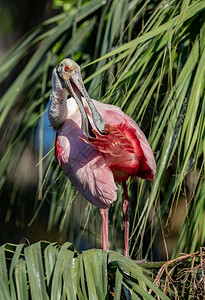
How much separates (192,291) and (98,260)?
364 mm

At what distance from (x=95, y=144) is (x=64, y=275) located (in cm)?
70

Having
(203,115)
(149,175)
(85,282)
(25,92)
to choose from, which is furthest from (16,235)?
(85,282)

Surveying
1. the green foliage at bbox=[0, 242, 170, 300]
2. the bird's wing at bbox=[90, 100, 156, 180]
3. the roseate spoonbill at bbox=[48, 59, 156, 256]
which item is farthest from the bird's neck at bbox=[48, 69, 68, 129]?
the green foliage at bbox=[0, 242, 170, 300]

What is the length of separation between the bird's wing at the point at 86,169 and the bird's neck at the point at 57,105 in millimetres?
97

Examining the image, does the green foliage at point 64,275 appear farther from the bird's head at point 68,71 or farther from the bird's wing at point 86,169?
the bird's head at point 68,71

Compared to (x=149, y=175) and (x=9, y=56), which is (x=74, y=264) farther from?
(x=9, y=56)

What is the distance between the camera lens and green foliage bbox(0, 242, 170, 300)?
4.10 feet

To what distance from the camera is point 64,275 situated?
4.21ft

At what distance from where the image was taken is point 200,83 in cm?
184

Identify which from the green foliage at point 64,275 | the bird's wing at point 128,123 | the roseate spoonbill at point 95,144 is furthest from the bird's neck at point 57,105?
the green foliage at point 64,275

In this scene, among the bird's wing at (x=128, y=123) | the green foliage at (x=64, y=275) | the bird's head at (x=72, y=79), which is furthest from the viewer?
the bird's head at (x=72, y=79)

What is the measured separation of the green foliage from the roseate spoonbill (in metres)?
0.59

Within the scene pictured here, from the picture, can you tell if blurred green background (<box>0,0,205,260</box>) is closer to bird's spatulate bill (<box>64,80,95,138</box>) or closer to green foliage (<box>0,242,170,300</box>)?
bird's spatulate bill (<box>64,80,95,138</box>)

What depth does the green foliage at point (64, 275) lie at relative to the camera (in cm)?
125
